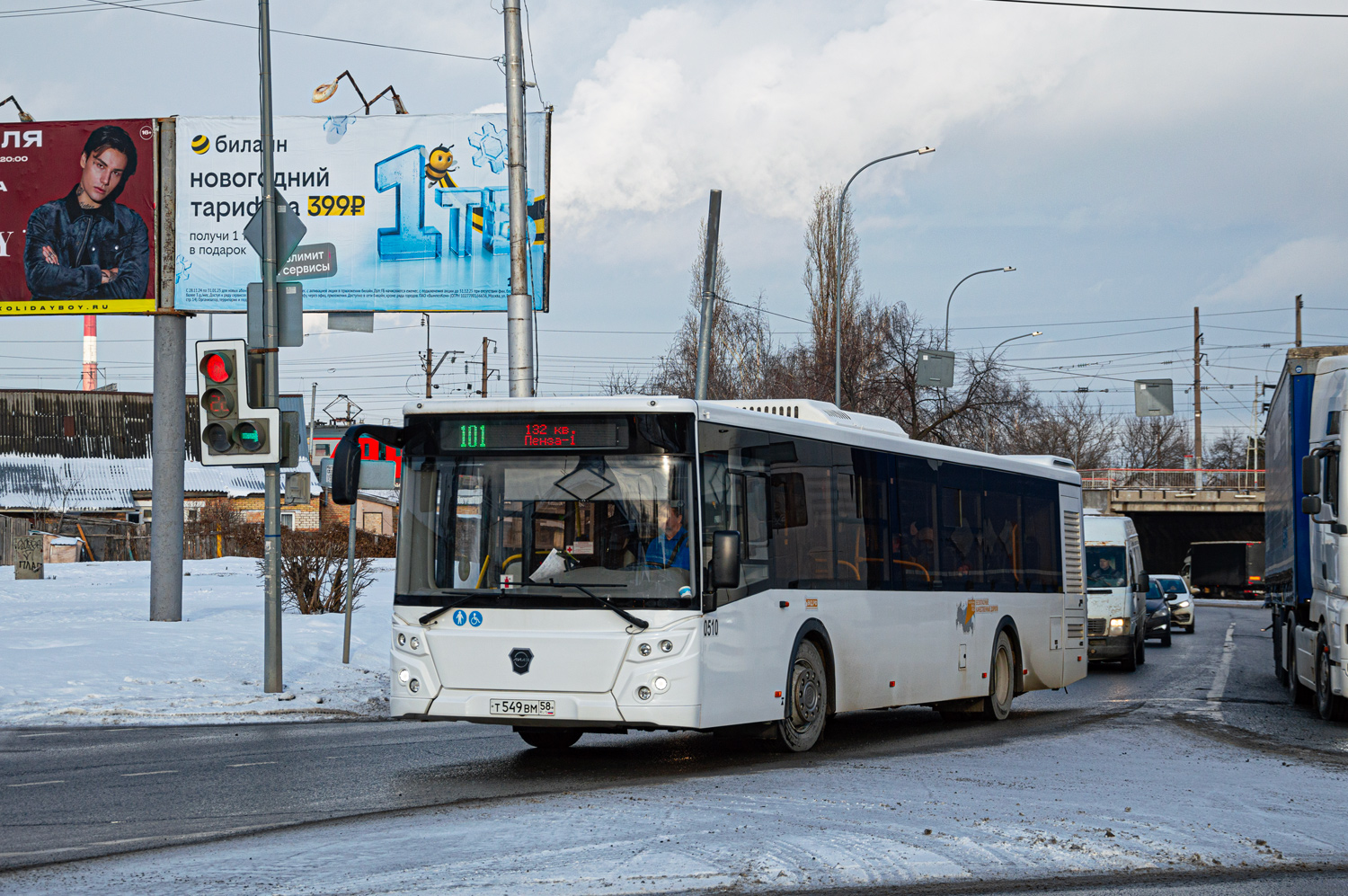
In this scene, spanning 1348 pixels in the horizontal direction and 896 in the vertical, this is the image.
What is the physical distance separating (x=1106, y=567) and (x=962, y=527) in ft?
36.7

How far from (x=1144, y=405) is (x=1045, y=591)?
41.2 meters

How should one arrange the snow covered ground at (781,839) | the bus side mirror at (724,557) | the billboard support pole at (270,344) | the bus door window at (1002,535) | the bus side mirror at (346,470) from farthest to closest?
1. the bus door window at (1002,535)
2. the billboard support pole at (270,344)
3. the bus side mirror at (346,470)
4. the bus side mirror at (724,557)
5. the snow covered ground at (781,839)

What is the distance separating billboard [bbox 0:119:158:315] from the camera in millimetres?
24109

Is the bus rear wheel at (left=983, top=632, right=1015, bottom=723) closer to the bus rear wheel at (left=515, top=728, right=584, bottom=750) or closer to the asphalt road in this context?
the asphalt road

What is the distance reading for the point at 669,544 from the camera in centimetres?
1009

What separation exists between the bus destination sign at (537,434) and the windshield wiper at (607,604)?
0.91 m

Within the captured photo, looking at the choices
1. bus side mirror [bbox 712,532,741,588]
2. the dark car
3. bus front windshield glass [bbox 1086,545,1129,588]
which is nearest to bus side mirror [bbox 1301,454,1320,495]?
bus side mirror [bbox 712,532,741,588]

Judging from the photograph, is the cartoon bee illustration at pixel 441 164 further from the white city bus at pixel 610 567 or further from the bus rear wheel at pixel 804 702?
the bus rear wheel at pixel 804 702

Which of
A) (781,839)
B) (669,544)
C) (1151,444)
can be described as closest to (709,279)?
(669,544)

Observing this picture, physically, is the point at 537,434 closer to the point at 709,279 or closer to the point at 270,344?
the point at 270,344

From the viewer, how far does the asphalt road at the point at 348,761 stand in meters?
8.28

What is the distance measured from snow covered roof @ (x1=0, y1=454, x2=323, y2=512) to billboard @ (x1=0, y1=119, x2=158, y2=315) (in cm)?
4113

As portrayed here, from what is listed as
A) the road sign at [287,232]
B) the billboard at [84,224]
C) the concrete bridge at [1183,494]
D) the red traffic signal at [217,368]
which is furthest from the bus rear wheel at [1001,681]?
the concrete bridge at [1183,494]

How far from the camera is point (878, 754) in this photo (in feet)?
37.9
